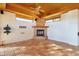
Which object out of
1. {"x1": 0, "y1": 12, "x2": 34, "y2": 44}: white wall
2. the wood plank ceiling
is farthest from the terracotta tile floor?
the wood plank ceiling

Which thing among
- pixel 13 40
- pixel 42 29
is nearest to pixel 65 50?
pixel 42 29

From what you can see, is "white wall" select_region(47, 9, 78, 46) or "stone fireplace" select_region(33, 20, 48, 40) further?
"stone fireplace" select_region(33, 20, 48, 40)

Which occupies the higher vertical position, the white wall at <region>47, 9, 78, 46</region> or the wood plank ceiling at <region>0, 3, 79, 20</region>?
the wood plank ceiling at <region>0, 3, 79, 20</region>

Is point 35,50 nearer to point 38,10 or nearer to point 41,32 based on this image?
point 41,32

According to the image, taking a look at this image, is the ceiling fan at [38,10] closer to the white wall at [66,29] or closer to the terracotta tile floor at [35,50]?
the white wall at [66,29]

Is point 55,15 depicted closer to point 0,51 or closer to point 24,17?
point 24,17

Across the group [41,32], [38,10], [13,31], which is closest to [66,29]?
[41,32]

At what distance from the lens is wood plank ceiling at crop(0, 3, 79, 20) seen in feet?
11.9

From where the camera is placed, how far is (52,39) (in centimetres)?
377

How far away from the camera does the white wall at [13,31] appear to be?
363 centimetres

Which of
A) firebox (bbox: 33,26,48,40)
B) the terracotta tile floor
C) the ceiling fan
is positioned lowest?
the terracotta tile floor

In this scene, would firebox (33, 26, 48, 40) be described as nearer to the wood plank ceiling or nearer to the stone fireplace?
the stone fireplace

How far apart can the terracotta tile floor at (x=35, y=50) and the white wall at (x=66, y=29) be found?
8.4 inches

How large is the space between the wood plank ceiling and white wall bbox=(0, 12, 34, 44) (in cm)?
18
